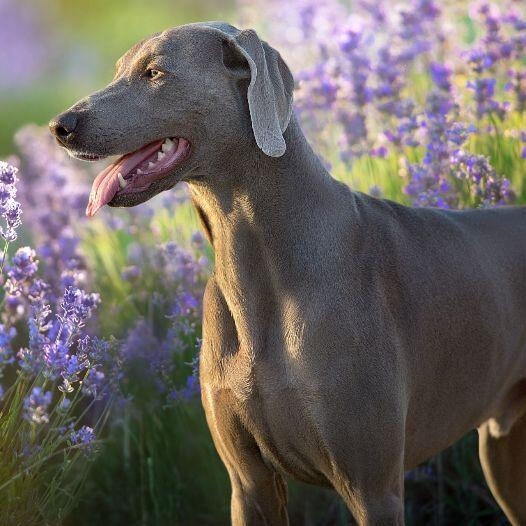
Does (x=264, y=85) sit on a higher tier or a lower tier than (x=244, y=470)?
higher

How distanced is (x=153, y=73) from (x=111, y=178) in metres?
0.27

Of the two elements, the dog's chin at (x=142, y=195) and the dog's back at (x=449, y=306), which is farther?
the dog's back at (x=449, y=306)

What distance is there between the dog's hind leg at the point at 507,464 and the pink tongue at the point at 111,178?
1442mm

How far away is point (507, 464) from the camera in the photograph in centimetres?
359

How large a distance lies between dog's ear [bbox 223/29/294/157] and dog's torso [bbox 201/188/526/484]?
32cm

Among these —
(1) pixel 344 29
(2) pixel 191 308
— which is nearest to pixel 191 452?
(2) pixel 191 308

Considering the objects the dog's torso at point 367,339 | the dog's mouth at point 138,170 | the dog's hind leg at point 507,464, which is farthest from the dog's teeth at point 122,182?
the dog's hind leg at point 507,464

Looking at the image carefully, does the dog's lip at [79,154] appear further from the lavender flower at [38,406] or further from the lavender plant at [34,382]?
the lavender flower at [38,406]

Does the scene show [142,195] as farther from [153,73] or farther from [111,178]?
[153,73]

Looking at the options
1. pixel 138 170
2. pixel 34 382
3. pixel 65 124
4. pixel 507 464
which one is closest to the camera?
pixel 65 124

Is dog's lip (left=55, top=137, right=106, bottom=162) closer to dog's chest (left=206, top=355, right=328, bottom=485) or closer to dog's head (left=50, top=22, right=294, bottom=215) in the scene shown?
dog's head (left=50, top=22, right=294, bottom=215)

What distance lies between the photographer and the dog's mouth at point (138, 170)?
9.02 feet

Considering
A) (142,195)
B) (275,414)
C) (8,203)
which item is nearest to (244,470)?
(275,414)

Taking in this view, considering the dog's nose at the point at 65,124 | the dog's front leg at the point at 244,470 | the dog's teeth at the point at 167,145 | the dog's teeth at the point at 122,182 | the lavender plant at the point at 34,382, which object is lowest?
the dog's front leg at the point at 244,470
